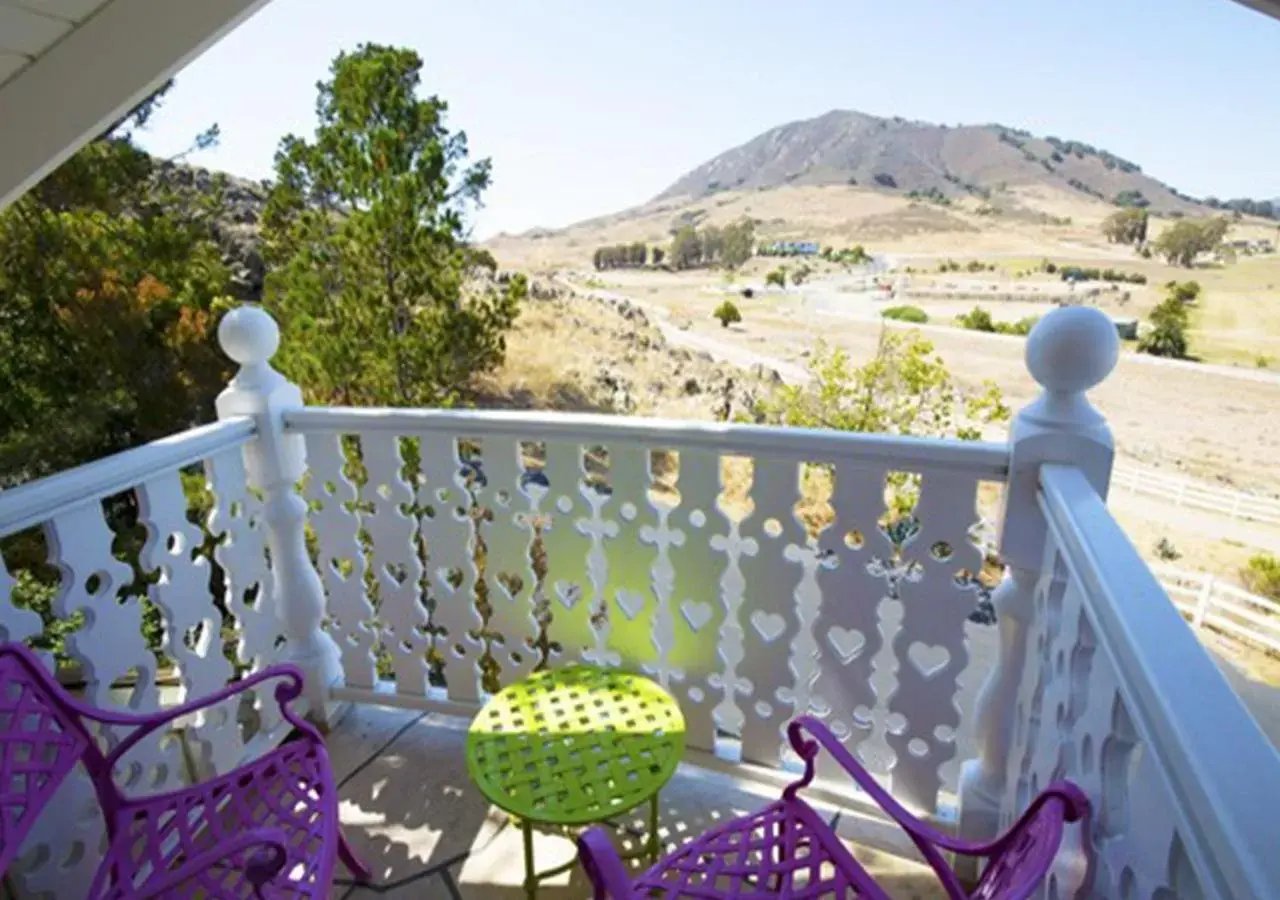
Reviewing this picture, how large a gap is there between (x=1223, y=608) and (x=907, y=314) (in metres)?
5.45

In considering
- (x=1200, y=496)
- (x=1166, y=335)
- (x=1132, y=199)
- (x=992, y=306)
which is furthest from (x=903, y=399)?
(x=1132, y=199)

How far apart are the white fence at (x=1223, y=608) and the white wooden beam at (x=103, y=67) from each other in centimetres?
1041

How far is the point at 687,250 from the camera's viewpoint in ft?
38.9

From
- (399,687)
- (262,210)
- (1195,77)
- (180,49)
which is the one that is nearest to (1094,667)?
(399,687)

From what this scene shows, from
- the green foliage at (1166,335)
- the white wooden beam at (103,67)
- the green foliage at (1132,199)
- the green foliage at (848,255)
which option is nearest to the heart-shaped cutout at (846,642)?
the white wooden beam at (103,67)

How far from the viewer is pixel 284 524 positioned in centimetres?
209

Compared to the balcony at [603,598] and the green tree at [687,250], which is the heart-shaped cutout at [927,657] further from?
the green tree at [687,250]

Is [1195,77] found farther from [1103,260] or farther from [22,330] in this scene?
[22,330]

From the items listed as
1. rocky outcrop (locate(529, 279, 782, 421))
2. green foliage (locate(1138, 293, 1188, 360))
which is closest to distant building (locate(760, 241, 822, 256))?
rocky outcrop (locate(529, 279, 782, 421))

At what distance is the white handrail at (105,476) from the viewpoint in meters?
1.36

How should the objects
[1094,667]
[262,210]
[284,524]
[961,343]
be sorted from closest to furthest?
[1094,667] < [284,524] < [262,210] < [961,343]

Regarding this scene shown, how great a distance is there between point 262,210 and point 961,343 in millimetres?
7980

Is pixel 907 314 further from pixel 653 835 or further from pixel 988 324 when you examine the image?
pixel 653 835

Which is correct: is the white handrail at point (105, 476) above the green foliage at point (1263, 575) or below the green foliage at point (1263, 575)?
above
